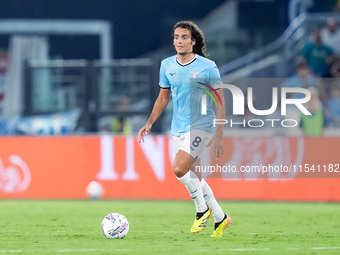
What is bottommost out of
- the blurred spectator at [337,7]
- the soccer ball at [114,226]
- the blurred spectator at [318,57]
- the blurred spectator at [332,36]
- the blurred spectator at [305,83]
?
the soccer ball at [114,226]

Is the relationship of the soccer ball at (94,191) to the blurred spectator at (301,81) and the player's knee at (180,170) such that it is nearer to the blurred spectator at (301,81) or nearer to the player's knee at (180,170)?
the blurred spectator at (301,81)

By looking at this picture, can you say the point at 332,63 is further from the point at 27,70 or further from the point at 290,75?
the point at 27,70

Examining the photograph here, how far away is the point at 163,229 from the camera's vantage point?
10.6 meters

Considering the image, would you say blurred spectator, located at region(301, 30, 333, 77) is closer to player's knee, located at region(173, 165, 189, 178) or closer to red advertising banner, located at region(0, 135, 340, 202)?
red advertising banner, located at region(0, 135, 340, 202)

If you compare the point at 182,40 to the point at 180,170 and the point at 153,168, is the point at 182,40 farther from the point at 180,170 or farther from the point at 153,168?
the point at 153,168

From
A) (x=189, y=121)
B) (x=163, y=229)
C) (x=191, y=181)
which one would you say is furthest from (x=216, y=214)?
(x=163, y=229)

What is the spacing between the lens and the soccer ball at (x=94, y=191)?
15.8 metres

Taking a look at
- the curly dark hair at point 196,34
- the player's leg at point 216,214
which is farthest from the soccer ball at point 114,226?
the curly dark hair at point 196,34

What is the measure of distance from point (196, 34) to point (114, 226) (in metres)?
2.40

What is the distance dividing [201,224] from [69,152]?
707 cm

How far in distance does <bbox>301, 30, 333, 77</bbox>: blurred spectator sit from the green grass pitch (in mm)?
4826

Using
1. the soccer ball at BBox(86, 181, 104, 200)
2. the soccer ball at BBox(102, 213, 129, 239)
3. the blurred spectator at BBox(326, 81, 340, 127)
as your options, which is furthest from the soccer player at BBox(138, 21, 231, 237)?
the blurred spectator at BBox(326, 81, 340, 127)

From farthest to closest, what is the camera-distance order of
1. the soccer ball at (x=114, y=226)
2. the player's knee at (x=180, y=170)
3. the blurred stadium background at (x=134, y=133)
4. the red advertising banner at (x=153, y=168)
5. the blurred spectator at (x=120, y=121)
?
1. the blurred spectator at (x=120, y=121)
2. the blurred stadium background at (x=134, y=133)
3. the red advertising banner at (x=153, y=168)
4. the player's knee at (x=180, y=170)
5. the soccer ball at (x=114, y=226)

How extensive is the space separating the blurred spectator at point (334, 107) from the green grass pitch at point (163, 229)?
2.19m
